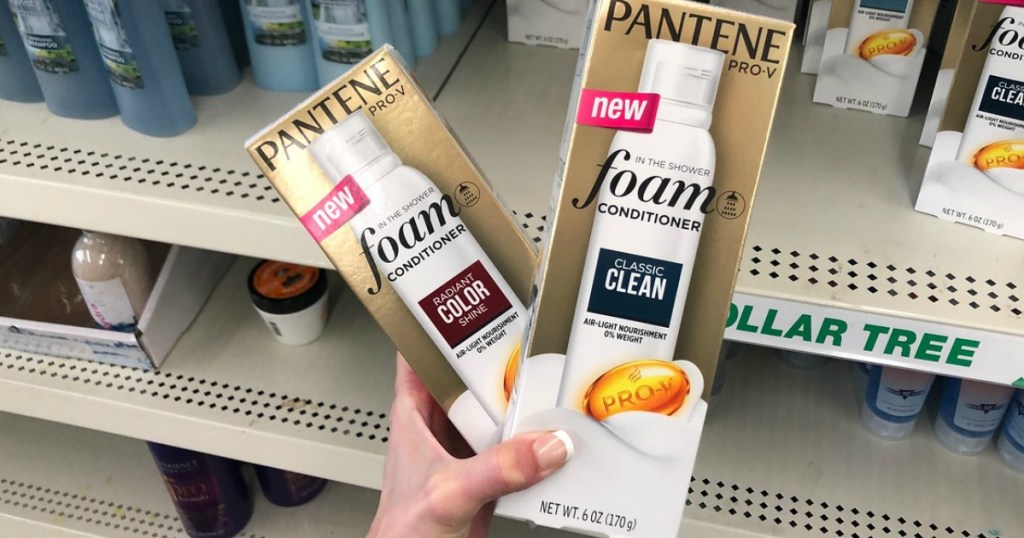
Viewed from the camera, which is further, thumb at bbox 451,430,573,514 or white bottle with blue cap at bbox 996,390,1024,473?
white bottle with blue cap at bbox 996,390,1024,473

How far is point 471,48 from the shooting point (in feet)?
3.39

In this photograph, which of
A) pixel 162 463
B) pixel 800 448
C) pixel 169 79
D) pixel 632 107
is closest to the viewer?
pixel 632 107

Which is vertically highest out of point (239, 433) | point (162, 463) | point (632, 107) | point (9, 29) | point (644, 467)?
point (632, 107)

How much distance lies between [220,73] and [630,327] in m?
0.65

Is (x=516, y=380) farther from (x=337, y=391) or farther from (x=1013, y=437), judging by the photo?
(x=1013, y=437)

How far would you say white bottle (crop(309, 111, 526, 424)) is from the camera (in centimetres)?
57

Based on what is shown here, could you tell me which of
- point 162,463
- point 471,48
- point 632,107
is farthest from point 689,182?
point 162,463

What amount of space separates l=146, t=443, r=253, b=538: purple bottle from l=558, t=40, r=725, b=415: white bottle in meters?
0.88

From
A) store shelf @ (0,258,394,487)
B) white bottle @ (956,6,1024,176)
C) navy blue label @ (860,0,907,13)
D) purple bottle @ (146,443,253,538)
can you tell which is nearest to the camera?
white bottle @ (956,6,1024,176)

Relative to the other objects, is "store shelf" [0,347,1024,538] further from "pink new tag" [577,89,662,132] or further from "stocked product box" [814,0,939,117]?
"pink new tag" [577,89,662,132]

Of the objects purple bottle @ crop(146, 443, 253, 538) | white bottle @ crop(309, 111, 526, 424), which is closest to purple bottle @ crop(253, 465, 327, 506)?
purple bottle @ crop(146, 443, 253, 538)

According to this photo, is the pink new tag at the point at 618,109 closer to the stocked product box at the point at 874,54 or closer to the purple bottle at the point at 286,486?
the stocked product box at the point at 874,54

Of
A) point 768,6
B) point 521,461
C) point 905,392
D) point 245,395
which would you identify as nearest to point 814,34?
point 768,6

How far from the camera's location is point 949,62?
2.56 feet
